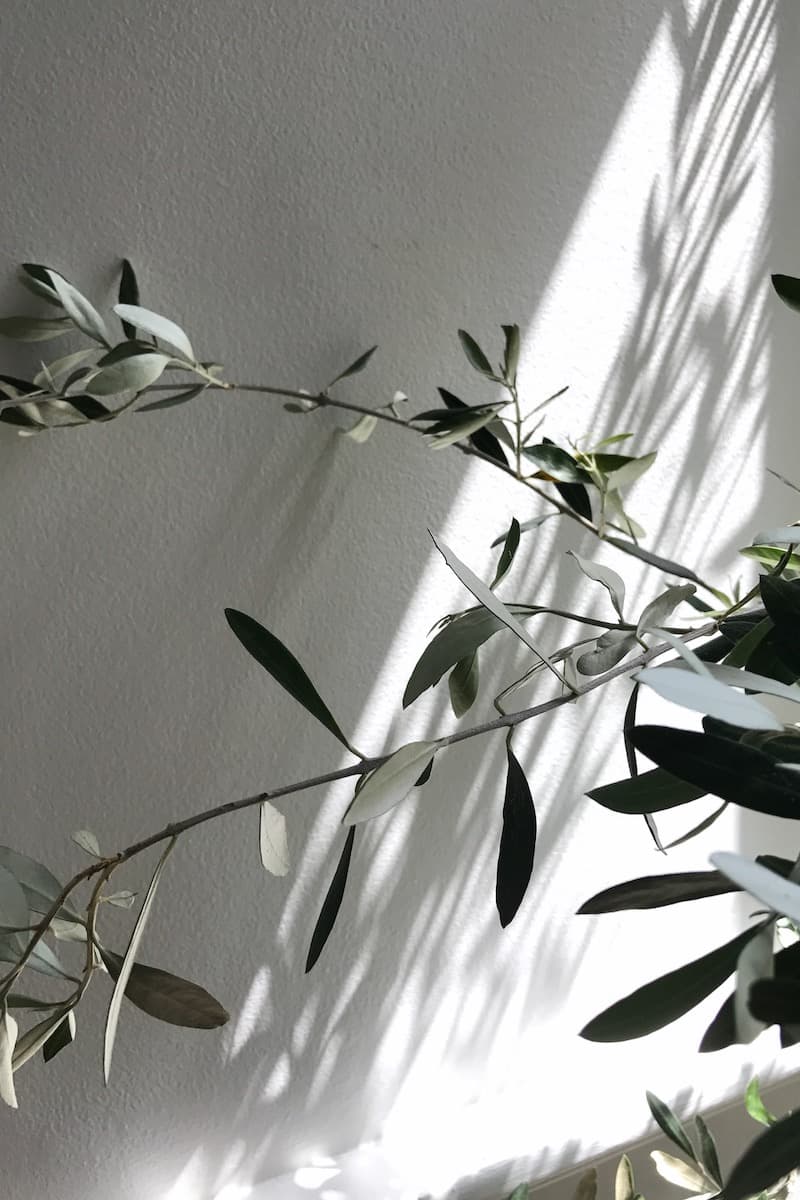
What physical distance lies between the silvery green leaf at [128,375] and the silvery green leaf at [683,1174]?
0.89 m

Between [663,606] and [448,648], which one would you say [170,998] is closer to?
[448,648]

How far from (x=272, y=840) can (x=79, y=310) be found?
1.28 ft

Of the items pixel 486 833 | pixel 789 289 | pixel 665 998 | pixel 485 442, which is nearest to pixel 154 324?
pixel 485 442

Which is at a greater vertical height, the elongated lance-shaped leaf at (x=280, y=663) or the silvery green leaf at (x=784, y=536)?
the silvery green leaf at (x=784, y=536)

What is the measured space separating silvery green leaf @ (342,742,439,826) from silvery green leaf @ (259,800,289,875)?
0.55 feet

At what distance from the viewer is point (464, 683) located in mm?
779

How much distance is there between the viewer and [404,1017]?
3.61ft

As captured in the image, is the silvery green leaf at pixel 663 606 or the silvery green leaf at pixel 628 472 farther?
the silvery green leaf at pixel 628 472

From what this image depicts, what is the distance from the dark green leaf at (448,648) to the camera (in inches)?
23.4

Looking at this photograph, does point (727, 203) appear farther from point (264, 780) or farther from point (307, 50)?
point (264, 780)

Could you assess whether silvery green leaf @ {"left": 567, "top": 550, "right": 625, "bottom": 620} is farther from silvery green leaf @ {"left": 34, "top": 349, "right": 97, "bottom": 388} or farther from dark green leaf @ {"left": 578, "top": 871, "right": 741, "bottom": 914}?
silvery green leaf @ {"left": 34, "top": 349, "right": 97, "bottom": 388}

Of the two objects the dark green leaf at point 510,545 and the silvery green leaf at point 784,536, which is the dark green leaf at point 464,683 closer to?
the dark green leaf at point 510,545

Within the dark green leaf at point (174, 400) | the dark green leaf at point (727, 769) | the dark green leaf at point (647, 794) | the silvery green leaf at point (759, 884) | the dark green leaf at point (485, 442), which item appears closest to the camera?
the silvery green leaf at point (759, 884)

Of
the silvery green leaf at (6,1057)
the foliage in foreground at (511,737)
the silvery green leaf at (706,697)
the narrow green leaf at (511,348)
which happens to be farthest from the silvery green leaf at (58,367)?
the silvery green leaf at (706,697)
